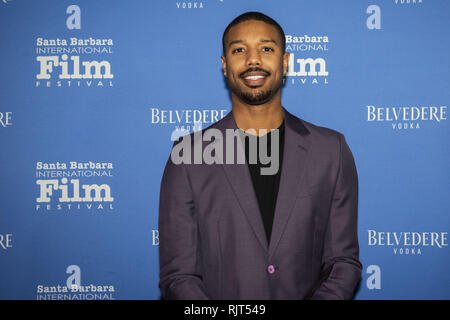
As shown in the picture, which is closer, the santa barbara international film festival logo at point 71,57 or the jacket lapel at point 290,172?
A: the jacket lapel at point 290,172

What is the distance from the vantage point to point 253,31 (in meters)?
1.65

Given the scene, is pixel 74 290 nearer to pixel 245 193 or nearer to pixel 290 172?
pixel 245 193

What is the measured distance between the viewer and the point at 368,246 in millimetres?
2516

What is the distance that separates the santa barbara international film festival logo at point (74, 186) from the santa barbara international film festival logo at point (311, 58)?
4.99ft

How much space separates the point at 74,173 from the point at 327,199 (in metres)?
1.81

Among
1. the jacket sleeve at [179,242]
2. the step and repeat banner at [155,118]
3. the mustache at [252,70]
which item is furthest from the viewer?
the step and repeat banner at [155,118]

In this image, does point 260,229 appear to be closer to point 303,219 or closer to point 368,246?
point 303,219

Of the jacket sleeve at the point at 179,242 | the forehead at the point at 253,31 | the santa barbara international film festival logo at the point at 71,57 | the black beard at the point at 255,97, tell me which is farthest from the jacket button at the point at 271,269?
the santa barbara international film festival logo at the point at 71,57

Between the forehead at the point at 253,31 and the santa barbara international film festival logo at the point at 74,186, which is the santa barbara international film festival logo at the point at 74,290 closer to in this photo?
the santa barbara international film festival logo at the point at 74,186

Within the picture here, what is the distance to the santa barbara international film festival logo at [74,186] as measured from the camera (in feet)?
8.34

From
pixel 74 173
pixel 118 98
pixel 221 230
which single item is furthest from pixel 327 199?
pixel 74 173

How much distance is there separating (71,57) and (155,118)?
2.50 ft

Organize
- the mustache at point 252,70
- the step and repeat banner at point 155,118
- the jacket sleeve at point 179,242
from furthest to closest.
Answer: the step and repeat banner at point 155,118
the mustache at point 252,70
the jacket sleeve at point 179,242

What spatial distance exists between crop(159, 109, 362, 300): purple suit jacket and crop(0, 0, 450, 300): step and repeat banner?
932 millimetres
